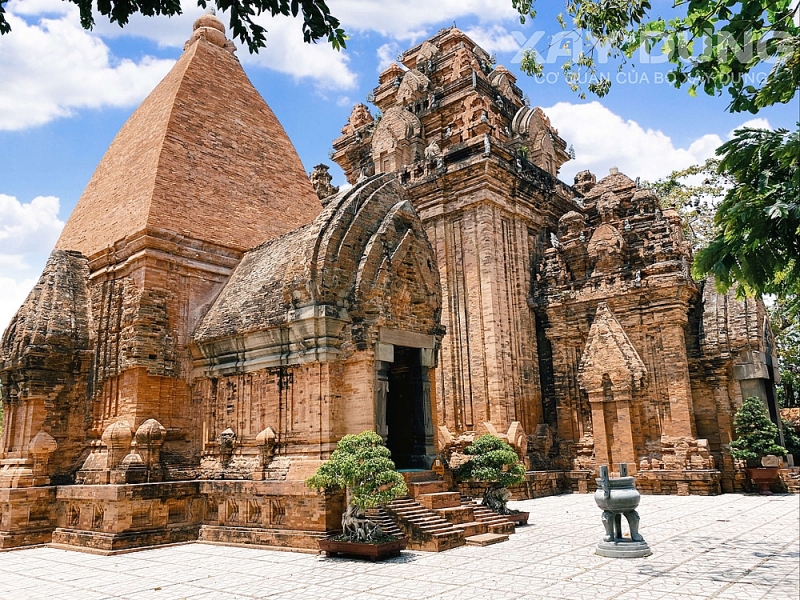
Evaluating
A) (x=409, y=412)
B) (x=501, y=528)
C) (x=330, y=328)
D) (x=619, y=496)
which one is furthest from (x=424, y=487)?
(x=619, y=496)

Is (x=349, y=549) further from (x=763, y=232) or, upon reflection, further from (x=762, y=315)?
(x=762, y=315)

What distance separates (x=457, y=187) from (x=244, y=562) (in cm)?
1308

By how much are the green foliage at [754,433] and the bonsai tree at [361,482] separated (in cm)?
1118

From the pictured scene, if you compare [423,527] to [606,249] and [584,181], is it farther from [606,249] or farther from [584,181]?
[584,181]

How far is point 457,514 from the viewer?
36.5ft

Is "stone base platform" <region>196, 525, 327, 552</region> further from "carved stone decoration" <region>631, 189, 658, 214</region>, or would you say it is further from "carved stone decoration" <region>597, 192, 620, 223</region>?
"carved stone decoration" <region>631, 189, 658, 214</region>

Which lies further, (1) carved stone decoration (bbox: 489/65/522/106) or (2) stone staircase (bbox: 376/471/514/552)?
(1) carved stone decoration (bbox: 489/65/522/106)

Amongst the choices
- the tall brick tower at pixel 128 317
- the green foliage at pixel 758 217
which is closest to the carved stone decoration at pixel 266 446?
the tall brick tower at pixel 128 317

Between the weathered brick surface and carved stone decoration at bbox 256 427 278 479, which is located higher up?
the weathered brick surface

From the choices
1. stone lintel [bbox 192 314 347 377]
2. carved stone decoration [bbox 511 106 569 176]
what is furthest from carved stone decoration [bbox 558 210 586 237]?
stone lintel [bbox 192 314 347 377]

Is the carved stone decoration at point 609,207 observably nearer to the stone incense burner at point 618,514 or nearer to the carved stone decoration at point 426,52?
the carved stone decoration at point 426,52

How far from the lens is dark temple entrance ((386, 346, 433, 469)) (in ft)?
41.7

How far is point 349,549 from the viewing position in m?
9.48

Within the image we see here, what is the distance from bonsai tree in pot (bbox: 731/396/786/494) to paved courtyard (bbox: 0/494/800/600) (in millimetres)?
4569
